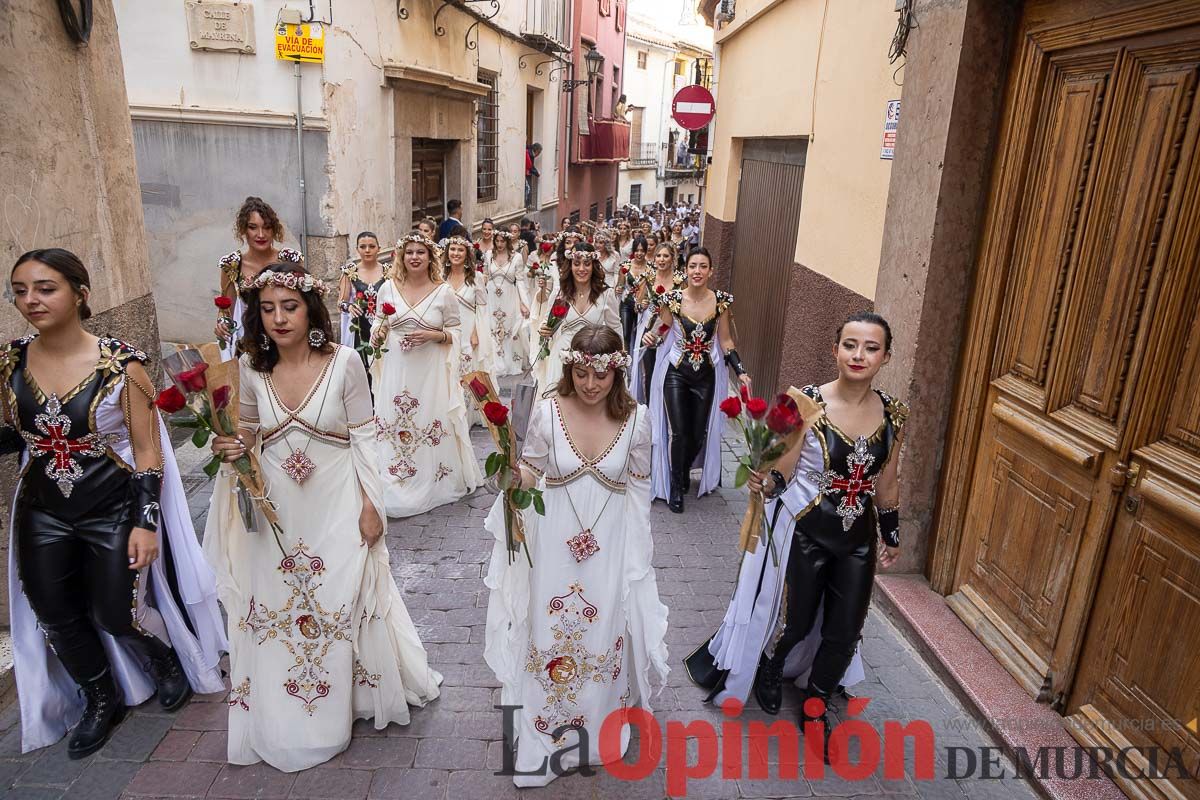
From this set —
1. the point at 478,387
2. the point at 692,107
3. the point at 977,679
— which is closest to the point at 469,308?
the point at 478,387

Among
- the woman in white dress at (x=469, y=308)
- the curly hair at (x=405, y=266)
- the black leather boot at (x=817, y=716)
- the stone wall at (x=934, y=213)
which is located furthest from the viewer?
the woman in white dress at (x=469, y=308)

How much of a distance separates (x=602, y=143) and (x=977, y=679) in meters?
24.3

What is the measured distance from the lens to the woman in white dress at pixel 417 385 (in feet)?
19.7

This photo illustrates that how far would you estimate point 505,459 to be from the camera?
3.08m

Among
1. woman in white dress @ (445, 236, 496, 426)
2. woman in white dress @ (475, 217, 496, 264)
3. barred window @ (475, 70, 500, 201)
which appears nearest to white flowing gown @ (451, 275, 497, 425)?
woman in white dress @ (445, 236, 496, 426)

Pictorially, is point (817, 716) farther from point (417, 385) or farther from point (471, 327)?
point (471, 327)

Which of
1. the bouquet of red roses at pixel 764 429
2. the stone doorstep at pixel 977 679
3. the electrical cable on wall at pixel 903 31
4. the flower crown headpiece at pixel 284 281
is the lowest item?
the stone doorstep at pixel 977 679

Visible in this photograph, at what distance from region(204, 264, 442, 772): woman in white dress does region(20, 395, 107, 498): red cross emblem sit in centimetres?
57

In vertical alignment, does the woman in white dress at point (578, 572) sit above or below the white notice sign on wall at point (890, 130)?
below

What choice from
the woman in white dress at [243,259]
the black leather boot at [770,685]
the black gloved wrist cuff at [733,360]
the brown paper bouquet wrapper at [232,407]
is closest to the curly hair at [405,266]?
the woman in white dress at [243,259]

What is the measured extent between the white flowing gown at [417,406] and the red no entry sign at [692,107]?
7090 mm

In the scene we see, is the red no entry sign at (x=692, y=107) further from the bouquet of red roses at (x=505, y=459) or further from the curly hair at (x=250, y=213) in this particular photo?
the bouquet of red roses at (x=505, y=459)

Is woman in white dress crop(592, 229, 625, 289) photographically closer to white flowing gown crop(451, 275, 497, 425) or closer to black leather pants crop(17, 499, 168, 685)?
white flowing gown crop(451, 275, 497, 425)

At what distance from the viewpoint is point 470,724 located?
373 centimetres
